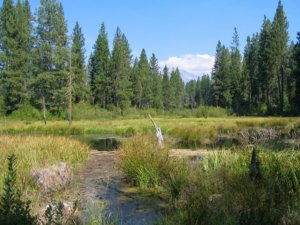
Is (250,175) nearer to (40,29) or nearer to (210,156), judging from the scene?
(210,156)

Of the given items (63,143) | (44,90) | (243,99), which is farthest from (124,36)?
(63,143)

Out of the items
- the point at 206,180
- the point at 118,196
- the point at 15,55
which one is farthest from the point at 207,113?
the point at 206,180

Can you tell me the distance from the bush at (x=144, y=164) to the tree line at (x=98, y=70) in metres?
31.0

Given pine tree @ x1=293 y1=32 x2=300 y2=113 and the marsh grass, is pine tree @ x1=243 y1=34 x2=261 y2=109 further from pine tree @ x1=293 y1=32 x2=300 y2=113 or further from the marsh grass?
the marsh grass

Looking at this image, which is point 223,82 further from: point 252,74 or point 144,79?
point 144,79

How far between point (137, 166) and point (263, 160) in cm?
326

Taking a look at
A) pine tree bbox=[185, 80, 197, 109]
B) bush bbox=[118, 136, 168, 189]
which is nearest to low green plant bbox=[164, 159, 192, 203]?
bush bbox=[118, 136, 168, 189]

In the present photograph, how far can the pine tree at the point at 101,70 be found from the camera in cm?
6712

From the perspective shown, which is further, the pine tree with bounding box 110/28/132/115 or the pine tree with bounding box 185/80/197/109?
the pine tree with bounding box 185/80/197/109

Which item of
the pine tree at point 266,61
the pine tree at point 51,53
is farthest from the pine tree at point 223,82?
the pine tree at point 51,53

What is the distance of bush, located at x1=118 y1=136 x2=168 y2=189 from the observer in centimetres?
954

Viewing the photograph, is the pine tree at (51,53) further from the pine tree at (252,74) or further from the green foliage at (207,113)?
the pine tree at (252,74)

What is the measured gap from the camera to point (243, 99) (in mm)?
73312

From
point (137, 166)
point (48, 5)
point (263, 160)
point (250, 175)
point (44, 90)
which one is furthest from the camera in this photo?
point (44, 90)
